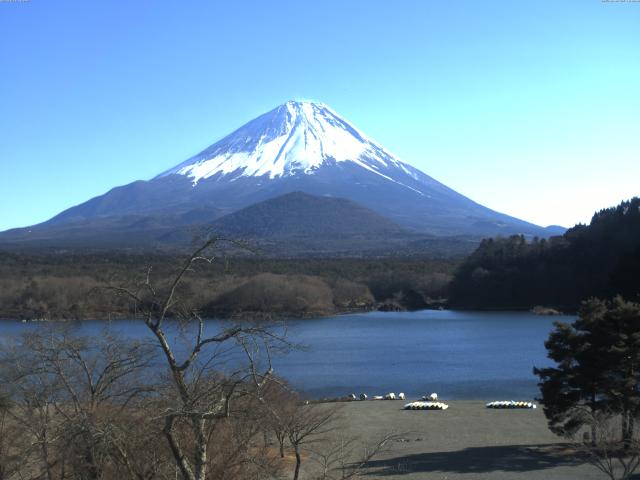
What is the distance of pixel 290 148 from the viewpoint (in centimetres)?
12556

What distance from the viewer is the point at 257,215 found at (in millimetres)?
92312

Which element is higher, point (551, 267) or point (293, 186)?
point (293, 186)

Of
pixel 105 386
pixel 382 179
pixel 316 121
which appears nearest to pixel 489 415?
pixel 105 386

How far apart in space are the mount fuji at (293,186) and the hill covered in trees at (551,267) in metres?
44.6

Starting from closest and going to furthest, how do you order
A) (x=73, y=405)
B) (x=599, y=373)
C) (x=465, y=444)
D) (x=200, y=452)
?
(x=200, y=452), (x=73, y=405), (x=599, y=373), (x=465, y=444)

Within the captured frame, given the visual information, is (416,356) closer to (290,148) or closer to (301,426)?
(301,426)

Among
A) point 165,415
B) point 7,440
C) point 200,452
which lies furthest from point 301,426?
point 165,415

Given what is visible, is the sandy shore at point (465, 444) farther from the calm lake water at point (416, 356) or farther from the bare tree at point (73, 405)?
the bare tree at point (73, 405)

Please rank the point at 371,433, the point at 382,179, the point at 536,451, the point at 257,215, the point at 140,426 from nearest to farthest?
1. the point at 140,426
2. the point at 536,451
3. the point at 371,433
4. the point at 257,215
5. the point at 382,179

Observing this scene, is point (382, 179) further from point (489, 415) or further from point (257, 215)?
point (489, 415)

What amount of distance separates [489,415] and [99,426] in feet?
41.2

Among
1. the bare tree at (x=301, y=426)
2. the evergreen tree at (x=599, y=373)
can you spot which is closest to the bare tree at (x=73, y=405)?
the bare tree at (x=301, y=426)

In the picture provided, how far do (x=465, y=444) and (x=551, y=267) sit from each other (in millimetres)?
34742

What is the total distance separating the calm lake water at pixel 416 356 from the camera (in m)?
21.1
